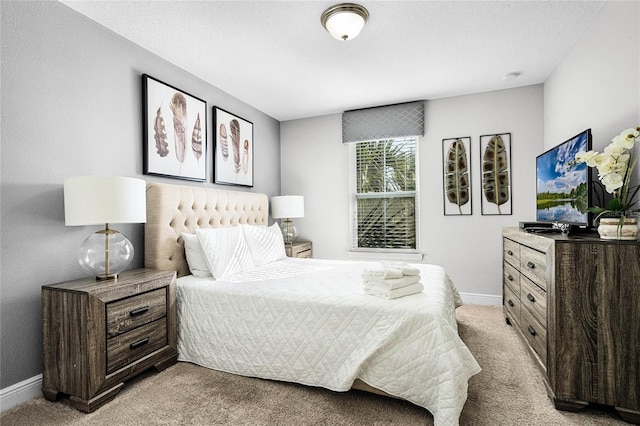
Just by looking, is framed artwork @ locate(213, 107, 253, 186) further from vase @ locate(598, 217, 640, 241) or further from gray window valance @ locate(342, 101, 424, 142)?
vase @ locate(598, 217, 640, 241)

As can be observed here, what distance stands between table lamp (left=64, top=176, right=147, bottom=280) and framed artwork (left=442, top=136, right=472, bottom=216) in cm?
324

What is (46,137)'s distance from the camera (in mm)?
1976

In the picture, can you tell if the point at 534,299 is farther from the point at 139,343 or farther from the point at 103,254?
the point at 103,254

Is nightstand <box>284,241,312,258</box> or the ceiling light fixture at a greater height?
the ceiling light fixture

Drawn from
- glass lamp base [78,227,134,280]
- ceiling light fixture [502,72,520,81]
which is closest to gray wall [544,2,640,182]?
ceiling light fixture [502,72,520,81]

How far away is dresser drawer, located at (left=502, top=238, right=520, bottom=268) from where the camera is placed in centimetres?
255

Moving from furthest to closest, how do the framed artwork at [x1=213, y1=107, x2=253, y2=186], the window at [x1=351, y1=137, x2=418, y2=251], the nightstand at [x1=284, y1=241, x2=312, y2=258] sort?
the window at [x1=351, y1=137, x2=418, y2=251] < the nightstand at [x1=284, y1=241, x2=312, y2=258] < the framed artwork at [x1=213, y1=107, x2=253, y2=186]

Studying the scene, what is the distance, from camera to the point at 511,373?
2.10 meters

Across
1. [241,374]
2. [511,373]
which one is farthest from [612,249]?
[241,374]

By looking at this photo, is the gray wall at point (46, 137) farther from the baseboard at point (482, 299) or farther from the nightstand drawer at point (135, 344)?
the baseboard at point (482, 299)

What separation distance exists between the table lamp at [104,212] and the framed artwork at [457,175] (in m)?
3.24

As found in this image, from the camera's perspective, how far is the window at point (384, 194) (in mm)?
4105

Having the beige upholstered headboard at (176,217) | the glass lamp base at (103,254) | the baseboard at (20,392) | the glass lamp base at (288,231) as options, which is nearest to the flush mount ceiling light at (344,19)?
the beige upholstered headboard at (176,217)

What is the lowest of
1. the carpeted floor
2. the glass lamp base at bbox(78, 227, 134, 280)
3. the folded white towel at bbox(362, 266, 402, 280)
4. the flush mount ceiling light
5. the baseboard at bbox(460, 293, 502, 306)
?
the carpeted floor
